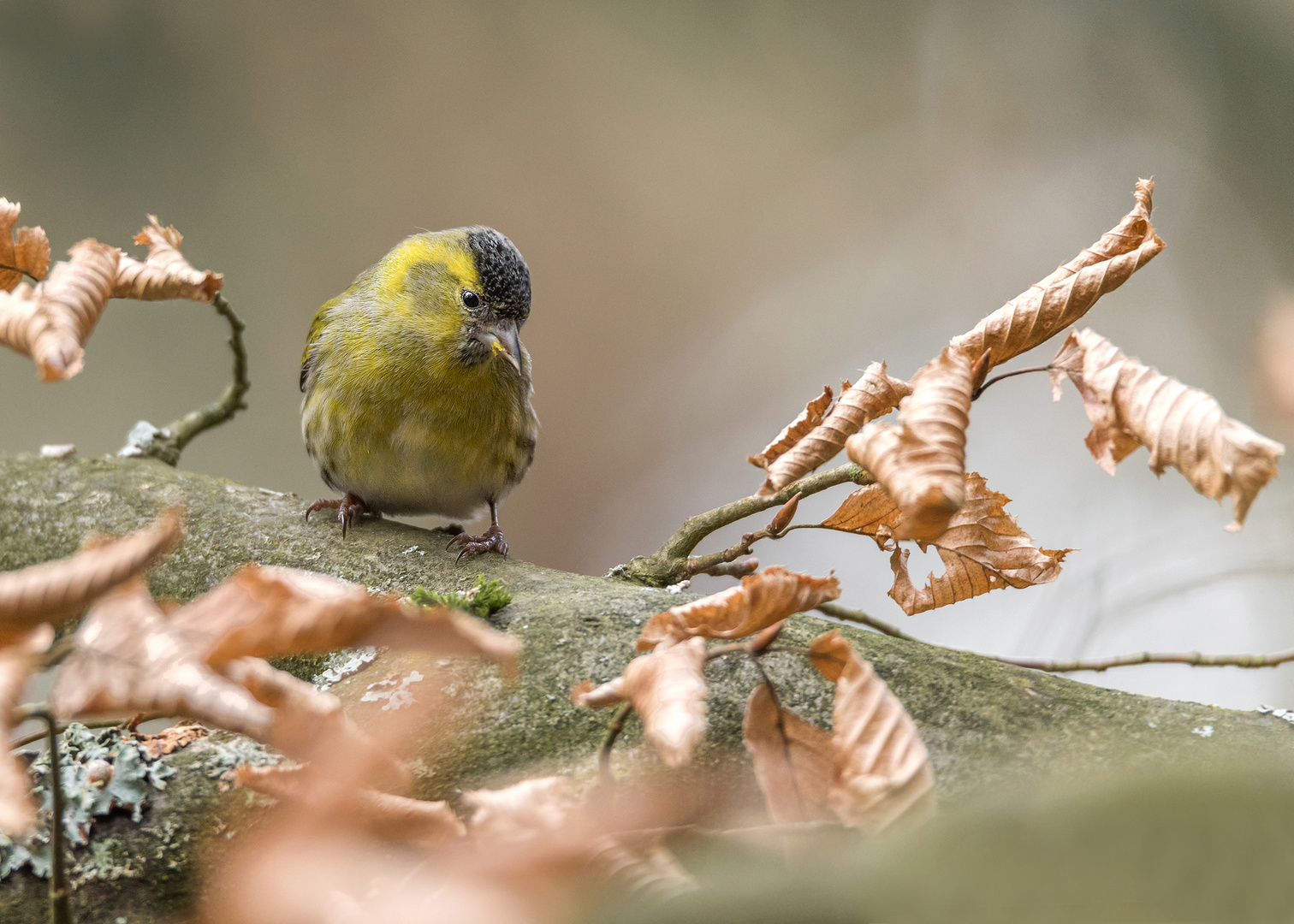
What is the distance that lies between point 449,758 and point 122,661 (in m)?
0.50

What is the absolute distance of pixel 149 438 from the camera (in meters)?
2.21

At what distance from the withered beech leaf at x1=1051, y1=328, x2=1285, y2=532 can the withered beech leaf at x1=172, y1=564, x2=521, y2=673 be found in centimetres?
59

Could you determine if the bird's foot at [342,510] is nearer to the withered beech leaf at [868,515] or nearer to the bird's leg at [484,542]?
the bird's leg at [484,542]

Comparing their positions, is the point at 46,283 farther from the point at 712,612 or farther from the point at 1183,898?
the point at 1183,898

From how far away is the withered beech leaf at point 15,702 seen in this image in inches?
18.1

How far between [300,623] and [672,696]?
10.3 inches

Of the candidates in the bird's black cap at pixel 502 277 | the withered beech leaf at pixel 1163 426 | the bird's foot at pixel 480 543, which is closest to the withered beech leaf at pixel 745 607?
the withered beech leaf at pixel 1163 426

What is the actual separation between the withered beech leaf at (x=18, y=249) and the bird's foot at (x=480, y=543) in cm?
79

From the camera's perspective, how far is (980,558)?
1128 millimetres

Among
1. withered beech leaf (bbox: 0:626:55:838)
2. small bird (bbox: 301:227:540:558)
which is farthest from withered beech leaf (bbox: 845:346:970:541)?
small bird (bbox: 301:227:540:558)

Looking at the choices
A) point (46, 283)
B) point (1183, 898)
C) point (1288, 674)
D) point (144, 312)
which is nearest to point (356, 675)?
point (46, 283)

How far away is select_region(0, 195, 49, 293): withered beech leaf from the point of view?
1.07m

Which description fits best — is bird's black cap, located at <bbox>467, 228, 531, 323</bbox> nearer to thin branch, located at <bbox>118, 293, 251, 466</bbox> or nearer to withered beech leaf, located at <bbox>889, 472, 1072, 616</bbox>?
thin branch, located at <bbox>118, 293, 251, 466</bbox>

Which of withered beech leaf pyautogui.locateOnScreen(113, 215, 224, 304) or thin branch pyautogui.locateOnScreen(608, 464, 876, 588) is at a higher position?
withered beech leaf pyautogui.locateOnScreen(113, 215, 224, 304)
